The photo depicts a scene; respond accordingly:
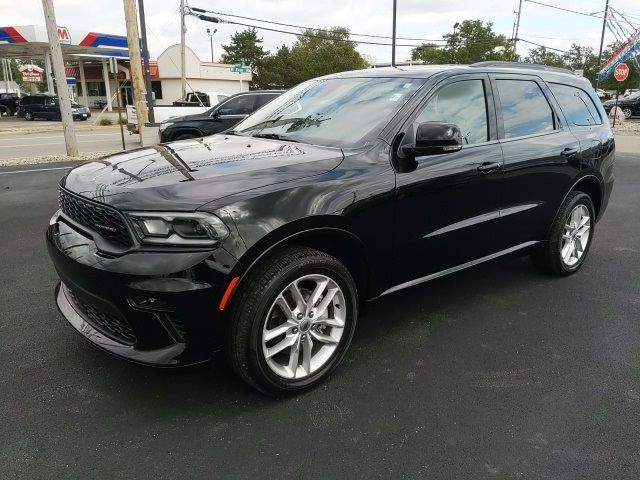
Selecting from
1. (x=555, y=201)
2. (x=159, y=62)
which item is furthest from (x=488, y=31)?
(x=555, y=201)

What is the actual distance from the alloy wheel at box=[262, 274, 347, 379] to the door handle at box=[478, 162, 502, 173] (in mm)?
1374

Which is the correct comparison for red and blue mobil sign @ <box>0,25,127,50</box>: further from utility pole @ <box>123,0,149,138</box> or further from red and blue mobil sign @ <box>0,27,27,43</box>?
utility pole @ <box>123,0,149,138</box>

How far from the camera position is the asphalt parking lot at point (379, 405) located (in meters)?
2.34

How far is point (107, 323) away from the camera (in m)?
2.66

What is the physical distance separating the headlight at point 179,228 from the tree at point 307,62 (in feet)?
186

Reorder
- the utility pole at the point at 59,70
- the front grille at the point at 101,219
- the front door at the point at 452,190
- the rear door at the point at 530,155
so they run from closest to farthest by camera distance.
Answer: the front grille at the point at 101,219, the front door at the point at 452,190, the rear door at the point at 530,155, the utility pole at the point at 59,70

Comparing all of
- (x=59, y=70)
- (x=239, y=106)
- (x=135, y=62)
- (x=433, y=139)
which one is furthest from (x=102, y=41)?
(x=433, y=139)

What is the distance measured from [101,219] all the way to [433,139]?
5.93ft

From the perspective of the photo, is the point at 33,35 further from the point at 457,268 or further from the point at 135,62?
the point at 457,268

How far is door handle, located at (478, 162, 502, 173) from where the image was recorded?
3.49 metres

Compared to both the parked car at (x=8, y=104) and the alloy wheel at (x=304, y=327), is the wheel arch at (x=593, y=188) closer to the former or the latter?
the alloy wheel at (x=304, y=327)

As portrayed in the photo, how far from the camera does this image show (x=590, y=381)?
300 cm

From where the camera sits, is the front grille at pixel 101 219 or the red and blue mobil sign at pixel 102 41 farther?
the red and blue mobil sign at pixel 102 41

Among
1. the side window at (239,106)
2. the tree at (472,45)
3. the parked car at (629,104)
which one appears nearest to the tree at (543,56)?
the tree at (472,45)
